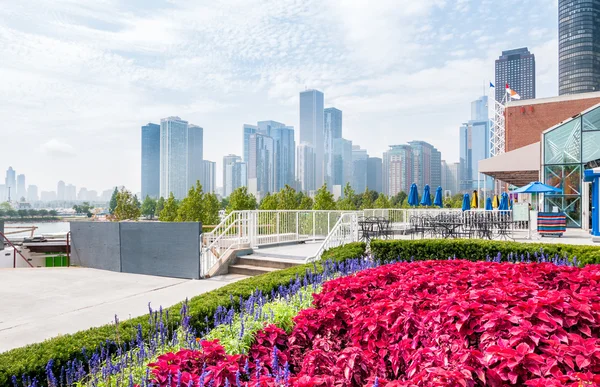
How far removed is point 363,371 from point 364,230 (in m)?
10.8

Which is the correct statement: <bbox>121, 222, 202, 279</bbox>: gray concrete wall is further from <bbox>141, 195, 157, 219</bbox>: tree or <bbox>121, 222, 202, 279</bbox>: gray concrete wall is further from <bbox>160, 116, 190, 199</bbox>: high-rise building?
<bbox>160, 116, 190, 199</bbox>: high-rise building

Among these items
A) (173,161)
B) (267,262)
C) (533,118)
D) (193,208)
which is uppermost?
(173,161)

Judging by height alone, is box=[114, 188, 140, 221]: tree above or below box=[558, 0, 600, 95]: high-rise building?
below

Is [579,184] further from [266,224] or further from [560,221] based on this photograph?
[266,224]

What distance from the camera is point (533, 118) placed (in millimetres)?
37844

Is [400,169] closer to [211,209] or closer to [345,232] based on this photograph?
[211,209]

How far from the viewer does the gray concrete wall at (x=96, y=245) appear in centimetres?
1112

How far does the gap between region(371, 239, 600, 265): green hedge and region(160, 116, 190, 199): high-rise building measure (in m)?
187

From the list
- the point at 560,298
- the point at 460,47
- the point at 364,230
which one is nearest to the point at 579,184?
the point at 460,47

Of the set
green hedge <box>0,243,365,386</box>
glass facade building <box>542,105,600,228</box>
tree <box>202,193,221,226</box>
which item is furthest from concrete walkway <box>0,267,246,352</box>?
tree <box>202,193,221,226</box>

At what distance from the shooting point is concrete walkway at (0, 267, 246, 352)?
226 inches

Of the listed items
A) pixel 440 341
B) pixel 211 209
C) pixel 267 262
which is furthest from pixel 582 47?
pixel 440 341

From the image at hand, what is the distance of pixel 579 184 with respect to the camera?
19.7m

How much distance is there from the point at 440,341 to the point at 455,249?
630cm
